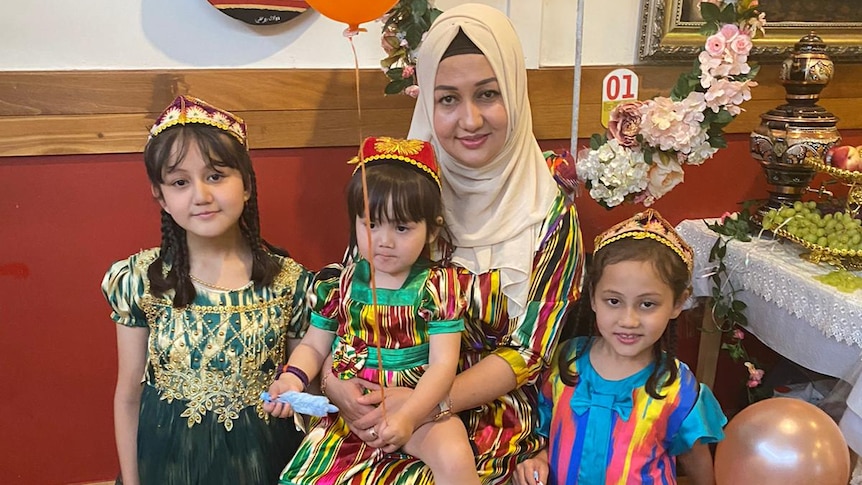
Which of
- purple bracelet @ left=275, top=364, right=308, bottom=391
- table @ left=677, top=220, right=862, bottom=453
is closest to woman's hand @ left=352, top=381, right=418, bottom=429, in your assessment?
purple bracelet @ left=275, top=364, right=308, bottom=391

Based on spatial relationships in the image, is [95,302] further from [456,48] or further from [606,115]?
[606,115]

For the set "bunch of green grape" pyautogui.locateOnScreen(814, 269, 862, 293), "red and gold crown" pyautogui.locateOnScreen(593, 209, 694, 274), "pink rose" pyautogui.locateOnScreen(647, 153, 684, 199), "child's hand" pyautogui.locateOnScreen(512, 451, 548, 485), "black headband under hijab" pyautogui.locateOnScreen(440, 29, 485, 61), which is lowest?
"child's hand" pyautogui.locateOnScreen(512, 451, 548, 485)

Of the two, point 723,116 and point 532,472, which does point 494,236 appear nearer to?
point 532,472

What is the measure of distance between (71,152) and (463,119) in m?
1.09

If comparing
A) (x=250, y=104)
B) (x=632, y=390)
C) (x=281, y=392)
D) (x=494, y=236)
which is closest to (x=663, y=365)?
(x=632, y=390)

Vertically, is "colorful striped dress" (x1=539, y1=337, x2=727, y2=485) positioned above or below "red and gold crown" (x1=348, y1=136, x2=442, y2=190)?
below

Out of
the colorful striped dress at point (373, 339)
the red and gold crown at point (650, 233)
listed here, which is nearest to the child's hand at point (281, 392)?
the colorful striped dress at point (373, 339)

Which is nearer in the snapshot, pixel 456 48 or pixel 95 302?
pixel 456 48

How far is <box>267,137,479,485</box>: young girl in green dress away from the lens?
1.26 meters

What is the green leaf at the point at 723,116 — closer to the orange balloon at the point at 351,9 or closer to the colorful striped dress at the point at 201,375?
the orange balloon at the point at 351,9

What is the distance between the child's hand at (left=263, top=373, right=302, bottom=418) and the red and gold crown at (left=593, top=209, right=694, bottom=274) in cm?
70

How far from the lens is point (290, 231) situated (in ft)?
6.39

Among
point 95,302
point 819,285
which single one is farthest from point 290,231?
point 819,285

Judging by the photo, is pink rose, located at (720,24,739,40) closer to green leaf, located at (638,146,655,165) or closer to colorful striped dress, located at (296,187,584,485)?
green leaf, located at (638,146,655,165)
